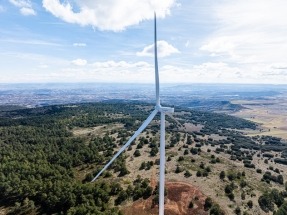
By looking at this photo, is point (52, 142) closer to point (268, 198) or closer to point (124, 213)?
point (124, 213)

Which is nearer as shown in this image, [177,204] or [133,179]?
[177,204]

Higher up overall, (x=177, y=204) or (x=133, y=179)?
(x=133, y=179)

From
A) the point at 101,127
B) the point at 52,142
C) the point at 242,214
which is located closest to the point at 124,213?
the point at 242,214

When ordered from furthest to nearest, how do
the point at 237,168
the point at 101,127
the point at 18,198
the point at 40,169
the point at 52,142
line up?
the point at 101,127
the point at 52,142
the point at 237,168
the point at 40,169
the point at 18,198

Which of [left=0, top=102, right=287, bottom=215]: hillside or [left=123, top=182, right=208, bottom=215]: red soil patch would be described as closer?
[left=123, top=182, right=208, bottom=215]: red soil patch

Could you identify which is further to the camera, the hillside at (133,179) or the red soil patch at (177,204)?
the hillside at (133,179)

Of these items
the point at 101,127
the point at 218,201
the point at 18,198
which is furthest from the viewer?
the point at 101,127

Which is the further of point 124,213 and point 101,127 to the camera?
point 101,127
